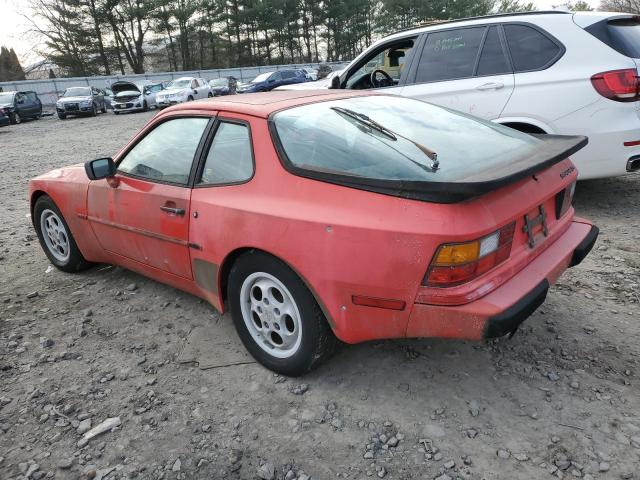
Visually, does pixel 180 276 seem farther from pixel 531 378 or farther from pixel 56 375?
pixel 531 378

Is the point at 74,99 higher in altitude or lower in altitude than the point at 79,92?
lower

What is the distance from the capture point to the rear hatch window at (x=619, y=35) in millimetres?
4379

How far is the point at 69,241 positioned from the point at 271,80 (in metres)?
23.8

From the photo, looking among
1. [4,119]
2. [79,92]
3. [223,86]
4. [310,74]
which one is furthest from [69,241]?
[310,74]

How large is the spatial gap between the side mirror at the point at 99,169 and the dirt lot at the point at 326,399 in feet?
3.11

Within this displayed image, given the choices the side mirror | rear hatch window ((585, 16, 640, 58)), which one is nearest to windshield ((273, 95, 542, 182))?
the side mirror

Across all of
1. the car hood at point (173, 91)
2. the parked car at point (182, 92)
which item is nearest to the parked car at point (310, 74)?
the parked car at point (182, 92)

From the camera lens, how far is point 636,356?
2.61m

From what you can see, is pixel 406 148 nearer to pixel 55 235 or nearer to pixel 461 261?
pixel 461 261

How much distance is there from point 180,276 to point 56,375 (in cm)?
88

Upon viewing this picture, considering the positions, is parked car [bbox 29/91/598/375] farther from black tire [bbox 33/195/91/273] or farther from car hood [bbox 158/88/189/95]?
car hood [bbox 158/88/189/95]

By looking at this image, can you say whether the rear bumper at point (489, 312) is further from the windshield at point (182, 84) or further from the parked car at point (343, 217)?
the windshield at point (182, 84)

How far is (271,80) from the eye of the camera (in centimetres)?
2636

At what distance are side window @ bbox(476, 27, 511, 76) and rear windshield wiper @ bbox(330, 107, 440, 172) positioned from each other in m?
2.79
